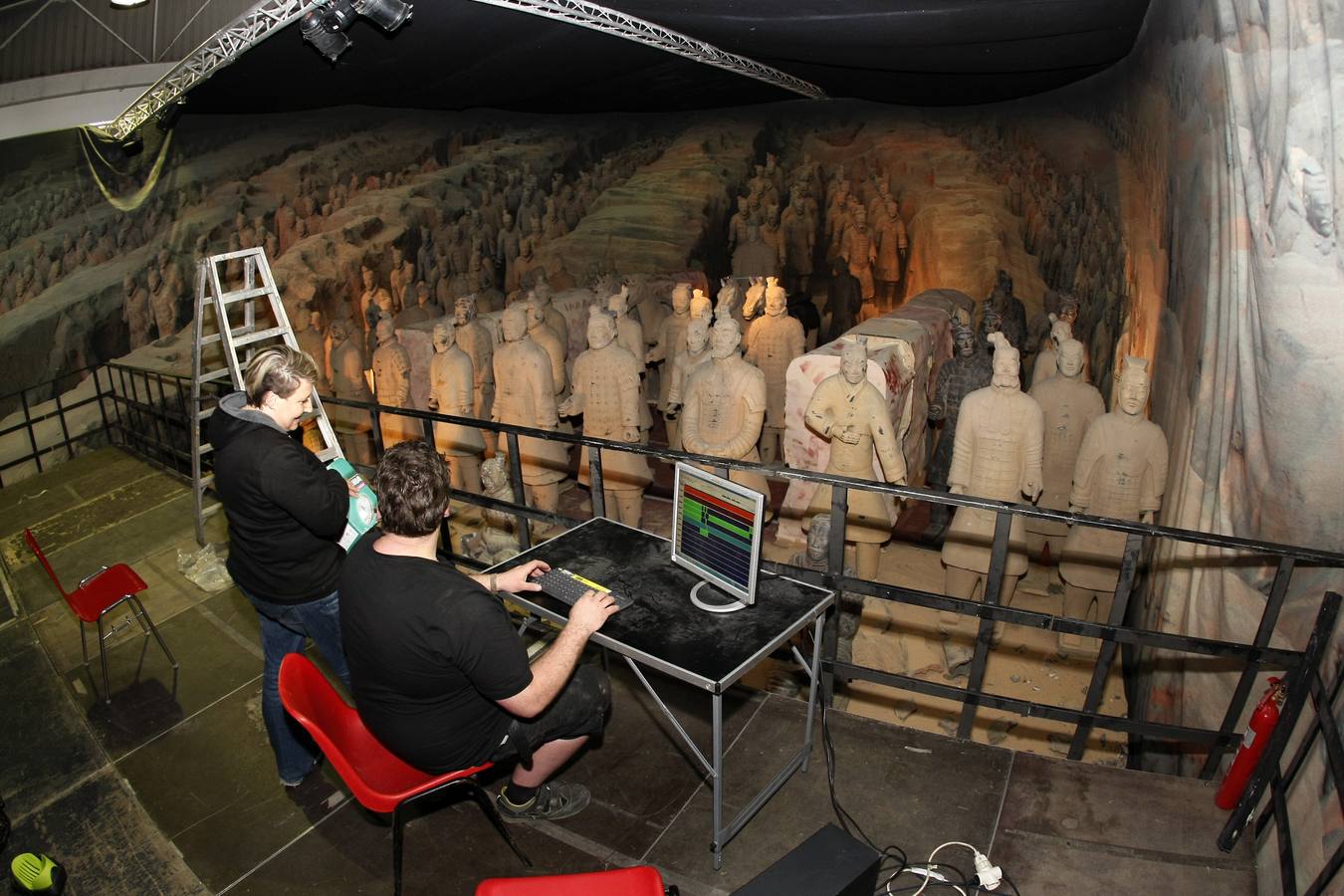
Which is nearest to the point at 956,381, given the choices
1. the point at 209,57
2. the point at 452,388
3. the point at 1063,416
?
the point at 1063,416

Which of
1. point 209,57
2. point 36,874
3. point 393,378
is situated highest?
point 209,57

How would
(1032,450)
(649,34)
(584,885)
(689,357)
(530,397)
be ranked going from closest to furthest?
(584,885) → (1032,450) → (530,397) → (689,357) → (649,34)

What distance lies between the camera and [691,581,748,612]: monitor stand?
2.84m

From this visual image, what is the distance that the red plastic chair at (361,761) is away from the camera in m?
2.33

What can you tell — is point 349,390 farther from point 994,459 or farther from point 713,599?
point 713,599

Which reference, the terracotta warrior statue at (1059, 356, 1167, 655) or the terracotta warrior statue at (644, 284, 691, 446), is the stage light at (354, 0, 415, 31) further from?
the terracotta warrior statue at (1059, 356, 1167, 655)

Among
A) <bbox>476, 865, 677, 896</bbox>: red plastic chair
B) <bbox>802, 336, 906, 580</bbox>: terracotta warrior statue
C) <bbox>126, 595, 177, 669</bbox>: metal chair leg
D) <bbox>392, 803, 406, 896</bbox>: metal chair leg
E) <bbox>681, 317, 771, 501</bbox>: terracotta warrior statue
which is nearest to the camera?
<bbox>476, 865, 677, 896</bbox>: red plastic chair

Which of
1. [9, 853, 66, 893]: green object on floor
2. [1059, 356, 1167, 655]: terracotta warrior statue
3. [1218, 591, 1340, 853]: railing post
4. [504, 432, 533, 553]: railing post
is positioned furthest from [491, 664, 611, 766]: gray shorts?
[1059, 356, 1167, 655]: terracotta warrior statue

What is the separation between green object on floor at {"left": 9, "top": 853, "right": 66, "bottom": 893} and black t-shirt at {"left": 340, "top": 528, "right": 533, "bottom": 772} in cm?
125

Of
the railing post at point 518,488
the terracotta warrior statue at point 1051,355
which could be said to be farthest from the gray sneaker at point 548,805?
the terracotta warrior statue at point 1051,355

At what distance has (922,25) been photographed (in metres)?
8.79

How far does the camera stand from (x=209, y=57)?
29.6 feet

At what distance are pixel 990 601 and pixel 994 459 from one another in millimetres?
2671

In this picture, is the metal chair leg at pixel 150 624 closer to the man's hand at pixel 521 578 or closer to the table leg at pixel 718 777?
the man's hand at pixel 521 578
